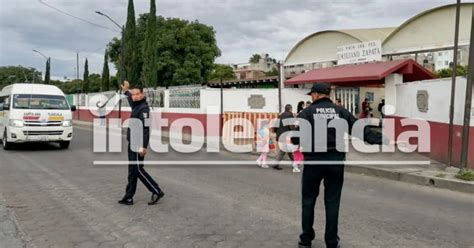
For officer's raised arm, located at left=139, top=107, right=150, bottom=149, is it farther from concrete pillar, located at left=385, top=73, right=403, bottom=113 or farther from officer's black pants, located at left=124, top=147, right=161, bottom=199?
concrete pillar, located at left=385, top=73, right=403, bottom=113

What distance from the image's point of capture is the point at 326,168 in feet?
15.3

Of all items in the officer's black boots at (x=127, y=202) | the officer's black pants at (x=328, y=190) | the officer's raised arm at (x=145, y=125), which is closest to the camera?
the officer's black pants at (x=328, y=190)

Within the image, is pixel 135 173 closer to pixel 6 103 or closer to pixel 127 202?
pixel 127 202

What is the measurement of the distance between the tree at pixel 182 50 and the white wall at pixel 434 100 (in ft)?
105

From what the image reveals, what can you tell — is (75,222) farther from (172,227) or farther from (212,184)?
(212,184)

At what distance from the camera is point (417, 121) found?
12516mm

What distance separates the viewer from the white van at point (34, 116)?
13.8 meters

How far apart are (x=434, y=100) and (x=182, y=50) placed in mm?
36896

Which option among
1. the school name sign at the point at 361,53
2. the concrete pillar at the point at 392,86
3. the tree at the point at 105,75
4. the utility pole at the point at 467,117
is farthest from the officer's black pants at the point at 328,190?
the tree at the point at 105,75

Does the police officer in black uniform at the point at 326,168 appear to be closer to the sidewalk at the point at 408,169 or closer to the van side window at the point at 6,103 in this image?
the sidewalk at the point at 408,169

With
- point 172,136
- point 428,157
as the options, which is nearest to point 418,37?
point 428,157

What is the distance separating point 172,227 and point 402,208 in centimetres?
344

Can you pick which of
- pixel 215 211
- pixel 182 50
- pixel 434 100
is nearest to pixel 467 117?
pixel 434 100

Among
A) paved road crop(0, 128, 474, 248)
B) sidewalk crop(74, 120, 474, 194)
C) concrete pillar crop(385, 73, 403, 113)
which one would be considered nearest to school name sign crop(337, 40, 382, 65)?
concrete pillar crop(385, 73, 403, 113)
